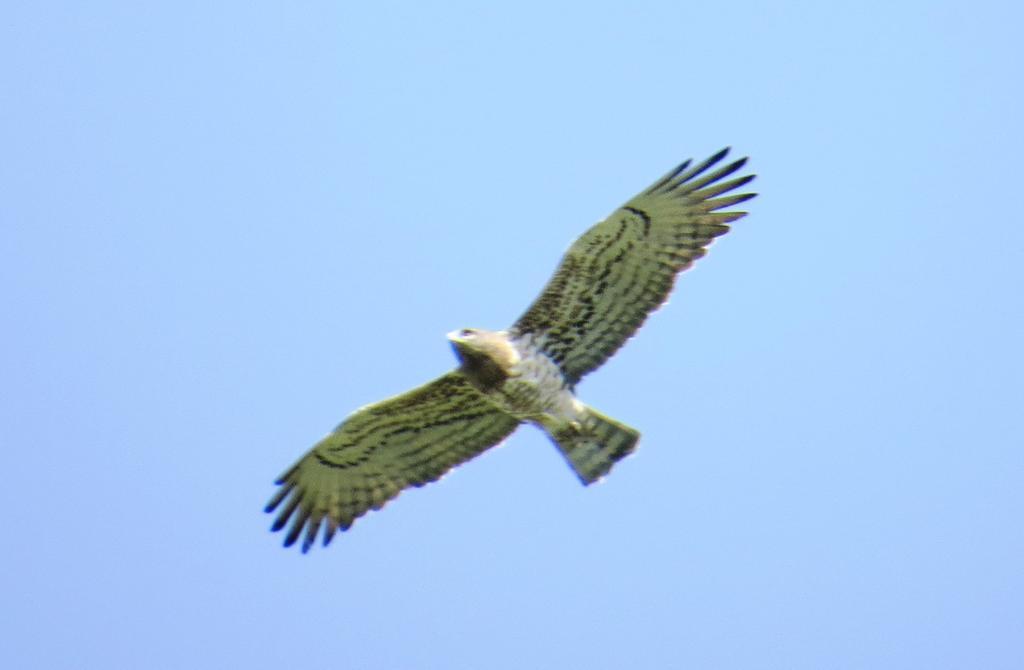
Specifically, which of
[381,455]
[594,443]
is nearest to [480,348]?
[594,443]

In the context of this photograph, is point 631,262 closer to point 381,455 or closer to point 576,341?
point 576,341

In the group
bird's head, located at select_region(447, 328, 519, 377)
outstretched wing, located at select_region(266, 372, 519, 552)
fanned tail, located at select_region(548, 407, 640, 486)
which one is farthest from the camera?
outstretched wing, located at select_region(266, 372, 519, 552)

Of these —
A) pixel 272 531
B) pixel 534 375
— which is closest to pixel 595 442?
pixel 534 375

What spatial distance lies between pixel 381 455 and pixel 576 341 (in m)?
1.56

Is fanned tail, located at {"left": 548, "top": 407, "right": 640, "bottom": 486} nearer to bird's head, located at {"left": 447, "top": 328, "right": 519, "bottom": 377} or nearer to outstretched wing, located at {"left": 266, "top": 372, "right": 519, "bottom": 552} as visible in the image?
outstretched wing, located at {"left": 266, "top": 372, "right": 519, "bottom": 552}

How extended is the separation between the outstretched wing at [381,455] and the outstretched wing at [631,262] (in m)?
0.72

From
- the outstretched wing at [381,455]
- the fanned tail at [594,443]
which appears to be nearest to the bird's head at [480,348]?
the outstretched wing at [381,455]

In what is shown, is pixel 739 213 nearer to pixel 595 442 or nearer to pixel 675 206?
pixel 675 206

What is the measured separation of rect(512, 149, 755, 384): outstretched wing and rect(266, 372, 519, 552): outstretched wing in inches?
28.4

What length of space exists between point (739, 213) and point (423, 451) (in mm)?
2605

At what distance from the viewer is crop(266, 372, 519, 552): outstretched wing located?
11.0 meters

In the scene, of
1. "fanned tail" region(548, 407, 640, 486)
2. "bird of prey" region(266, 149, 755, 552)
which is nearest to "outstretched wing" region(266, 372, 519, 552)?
"bird of prey" region(266, 149, 755, 552)

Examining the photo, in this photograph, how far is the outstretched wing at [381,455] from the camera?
11047mm

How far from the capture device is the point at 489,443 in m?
11.3
